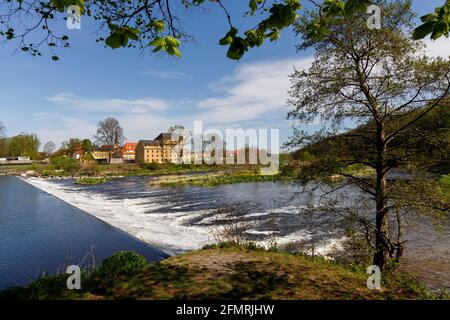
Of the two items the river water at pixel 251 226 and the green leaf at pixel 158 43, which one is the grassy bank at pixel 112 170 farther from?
the green leaf at pixel 158 43

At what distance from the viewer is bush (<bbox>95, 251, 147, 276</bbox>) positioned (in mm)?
8344

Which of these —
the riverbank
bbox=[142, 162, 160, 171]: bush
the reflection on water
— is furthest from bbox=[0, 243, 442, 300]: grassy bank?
bbox=[142, 162, 160, 171]: bush

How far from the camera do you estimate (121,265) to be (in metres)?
9.01

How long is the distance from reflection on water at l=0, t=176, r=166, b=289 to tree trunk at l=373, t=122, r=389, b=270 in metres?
8.20

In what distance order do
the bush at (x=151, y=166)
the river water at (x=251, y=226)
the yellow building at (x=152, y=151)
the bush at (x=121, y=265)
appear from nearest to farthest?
1. the bush at (x=121, y=265)
2. the river water at (x=251, y=226)
3. the bush at (x=151, y=166)
4. the yellow building at (x=152, y=151)

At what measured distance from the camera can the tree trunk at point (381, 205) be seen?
8879 millimetres

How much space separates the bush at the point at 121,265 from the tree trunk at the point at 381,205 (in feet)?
22.4

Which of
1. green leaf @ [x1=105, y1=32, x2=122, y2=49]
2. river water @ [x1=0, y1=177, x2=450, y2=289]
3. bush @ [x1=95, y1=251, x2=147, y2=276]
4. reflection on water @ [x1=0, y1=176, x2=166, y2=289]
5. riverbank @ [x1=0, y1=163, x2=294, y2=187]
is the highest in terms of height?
green leaf @ [x1=105, y1=32, x2=122, y2=49]

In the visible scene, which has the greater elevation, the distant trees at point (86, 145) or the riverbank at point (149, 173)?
the distant trees at point (86, 145)

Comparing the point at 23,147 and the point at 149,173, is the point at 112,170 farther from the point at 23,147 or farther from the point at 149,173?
the point at 23,147

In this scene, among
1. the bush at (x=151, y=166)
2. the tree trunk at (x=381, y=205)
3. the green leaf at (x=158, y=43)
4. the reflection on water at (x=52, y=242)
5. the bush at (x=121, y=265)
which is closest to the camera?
the green leaf at (x=158, y=43)

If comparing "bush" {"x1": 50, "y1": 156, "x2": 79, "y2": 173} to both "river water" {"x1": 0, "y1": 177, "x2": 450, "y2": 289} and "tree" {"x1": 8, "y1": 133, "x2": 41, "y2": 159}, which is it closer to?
"tree" {"x1": 8, "y1": 133, "x2": 41, "y2": 159}

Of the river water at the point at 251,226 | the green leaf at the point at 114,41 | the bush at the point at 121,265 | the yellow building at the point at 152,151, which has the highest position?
the yellow building at the point at 152,151

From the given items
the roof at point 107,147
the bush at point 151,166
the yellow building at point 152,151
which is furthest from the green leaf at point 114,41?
the roof at point 107,147
